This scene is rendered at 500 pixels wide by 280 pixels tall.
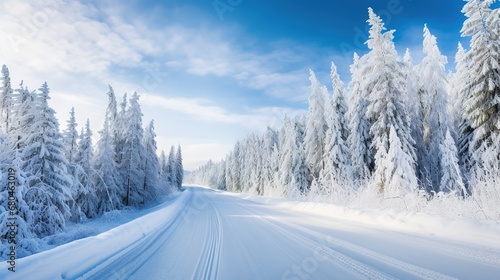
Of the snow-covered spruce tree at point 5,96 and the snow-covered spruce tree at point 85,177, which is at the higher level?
the snow-covered spruce tree at point 5,96

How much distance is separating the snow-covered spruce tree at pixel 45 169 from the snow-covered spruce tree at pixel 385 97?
18599 mm

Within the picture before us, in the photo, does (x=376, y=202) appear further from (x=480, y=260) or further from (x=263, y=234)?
(x=480, y=260)

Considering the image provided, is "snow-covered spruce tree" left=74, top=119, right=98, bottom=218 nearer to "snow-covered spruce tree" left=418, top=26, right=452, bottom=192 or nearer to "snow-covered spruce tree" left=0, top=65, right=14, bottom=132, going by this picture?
"snow-covered spruce tree" left=0, top=65, right=14, bottom=132

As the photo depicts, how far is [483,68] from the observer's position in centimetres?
A: 1812

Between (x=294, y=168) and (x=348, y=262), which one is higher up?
(x=294, y=168)

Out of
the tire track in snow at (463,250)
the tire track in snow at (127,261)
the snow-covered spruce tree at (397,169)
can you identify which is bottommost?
the tire track in snow at (127,261)

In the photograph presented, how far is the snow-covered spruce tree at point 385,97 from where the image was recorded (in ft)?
63.5

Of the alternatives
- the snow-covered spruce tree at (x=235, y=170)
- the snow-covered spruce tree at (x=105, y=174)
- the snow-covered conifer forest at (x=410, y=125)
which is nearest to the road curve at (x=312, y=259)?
the snow-covered conifer forest at (x=410, y=125)

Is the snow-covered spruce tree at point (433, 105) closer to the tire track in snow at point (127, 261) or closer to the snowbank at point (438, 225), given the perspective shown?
the snowbank at point (438, 225)

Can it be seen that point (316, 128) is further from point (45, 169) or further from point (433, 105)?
point (45, 169)

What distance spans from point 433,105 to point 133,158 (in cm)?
3076

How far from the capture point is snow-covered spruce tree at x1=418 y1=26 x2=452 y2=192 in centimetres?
2491

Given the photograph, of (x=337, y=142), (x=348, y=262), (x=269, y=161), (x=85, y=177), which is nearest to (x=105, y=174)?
(x=85, y=177)

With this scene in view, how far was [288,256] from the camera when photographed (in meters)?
4.70
